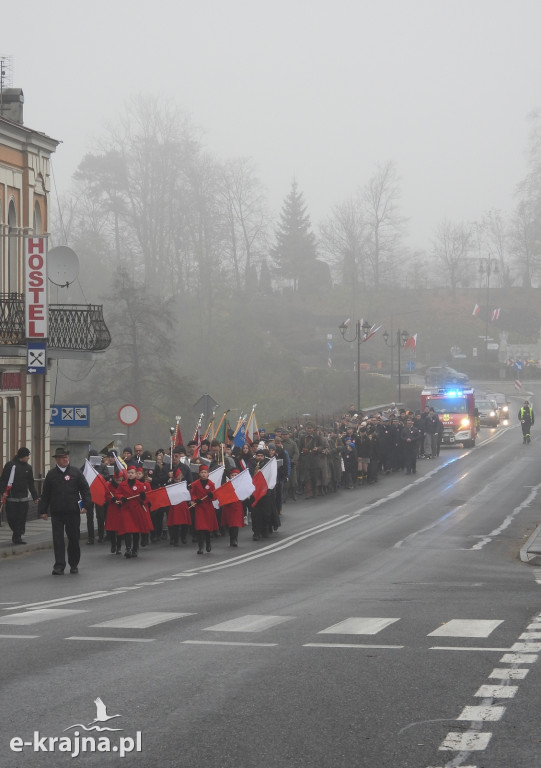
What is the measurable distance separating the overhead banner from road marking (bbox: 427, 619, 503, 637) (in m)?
17.8

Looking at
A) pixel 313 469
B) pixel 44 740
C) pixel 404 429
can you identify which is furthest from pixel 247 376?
pixel 44 740

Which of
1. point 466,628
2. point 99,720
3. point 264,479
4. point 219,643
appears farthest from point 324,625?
point 264,479

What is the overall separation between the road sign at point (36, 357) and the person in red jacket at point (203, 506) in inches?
274

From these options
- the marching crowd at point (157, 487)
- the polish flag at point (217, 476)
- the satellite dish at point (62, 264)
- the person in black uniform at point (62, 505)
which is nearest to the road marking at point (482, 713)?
the marching crowd at point (157, 487)

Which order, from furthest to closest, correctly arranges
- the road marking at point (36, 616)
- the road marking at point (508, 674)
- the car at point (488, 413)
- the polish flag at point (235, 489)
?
1. the car at point (488, 413)
2. the polish flag at point (235, 489)
3. the road marking at point (36, 616)
4. the road marking at point (508, 674)

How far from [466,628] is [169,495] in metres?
11.4

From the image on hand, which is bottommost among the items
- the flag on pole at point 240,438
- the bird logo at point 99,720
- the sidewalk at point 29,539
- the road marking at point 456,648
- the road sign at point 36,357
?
the sidewalk at point 29,539

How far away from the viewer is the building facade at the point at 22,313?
95.2ft

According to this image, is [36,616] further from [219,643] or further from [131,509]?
[131,509]

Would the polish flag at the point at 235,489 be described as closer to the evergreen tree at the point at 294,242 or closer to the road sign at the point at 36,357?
the road sign at the point at 36,357

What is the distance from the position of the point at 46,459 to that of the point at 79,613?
19002mm

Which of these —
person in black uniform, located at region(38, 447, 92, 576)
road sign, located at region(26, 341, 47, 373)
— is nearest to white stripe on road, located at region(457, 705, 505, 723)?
person in black uniform, located at region(38, 447, 92, 576)

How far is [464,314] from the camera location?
13712 centimetres

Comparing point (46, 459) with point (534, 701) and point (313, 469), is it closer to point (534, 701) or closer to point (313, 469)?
point (313, 469)
